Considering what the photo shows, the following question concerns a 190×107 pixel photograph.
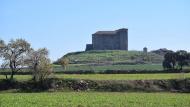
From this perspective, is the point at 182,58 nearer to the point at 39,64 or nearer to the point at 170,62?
the point at 170,62

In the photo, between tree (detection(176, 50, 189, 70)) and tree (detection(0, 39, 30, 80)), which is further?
tree (detection(176, 50, 189, 70))

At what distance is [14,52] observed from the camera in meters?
92.7

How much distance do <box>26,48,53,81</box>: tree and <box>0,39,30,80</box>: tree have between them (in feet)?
4.87

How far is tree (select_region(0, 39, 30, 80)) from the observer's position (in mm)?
92062

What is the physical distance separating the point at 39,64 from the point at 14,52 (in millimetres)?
6705

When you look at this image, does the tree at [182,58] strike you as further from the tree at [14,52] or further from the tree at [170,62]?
the tree at [14,52]

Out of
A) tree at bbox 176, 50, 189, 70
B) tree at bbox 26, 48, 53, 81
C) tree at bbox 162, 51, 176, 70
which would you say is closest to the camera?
tree at bbox 26, 48, 53, 81

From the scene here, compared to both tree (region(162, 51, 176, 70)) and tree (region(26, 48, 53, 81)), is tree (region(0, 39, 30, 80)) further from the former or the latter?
tree (region(162, 51, 176, 70))

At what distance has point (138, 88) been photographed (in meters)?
79.7

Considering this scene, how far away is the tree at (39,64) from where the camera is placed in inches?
3418

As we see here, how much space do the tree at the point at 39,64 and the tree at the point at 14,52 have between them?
4.87 ft

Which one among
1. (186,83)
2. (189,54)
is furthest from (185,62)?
(186,83)

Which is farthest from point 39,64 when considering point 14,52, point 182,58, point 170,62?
point 182,58

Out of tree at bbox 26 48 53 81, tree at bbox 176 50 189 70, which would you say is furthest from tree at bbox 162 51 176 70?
tree at bbox 26 48 53 81
